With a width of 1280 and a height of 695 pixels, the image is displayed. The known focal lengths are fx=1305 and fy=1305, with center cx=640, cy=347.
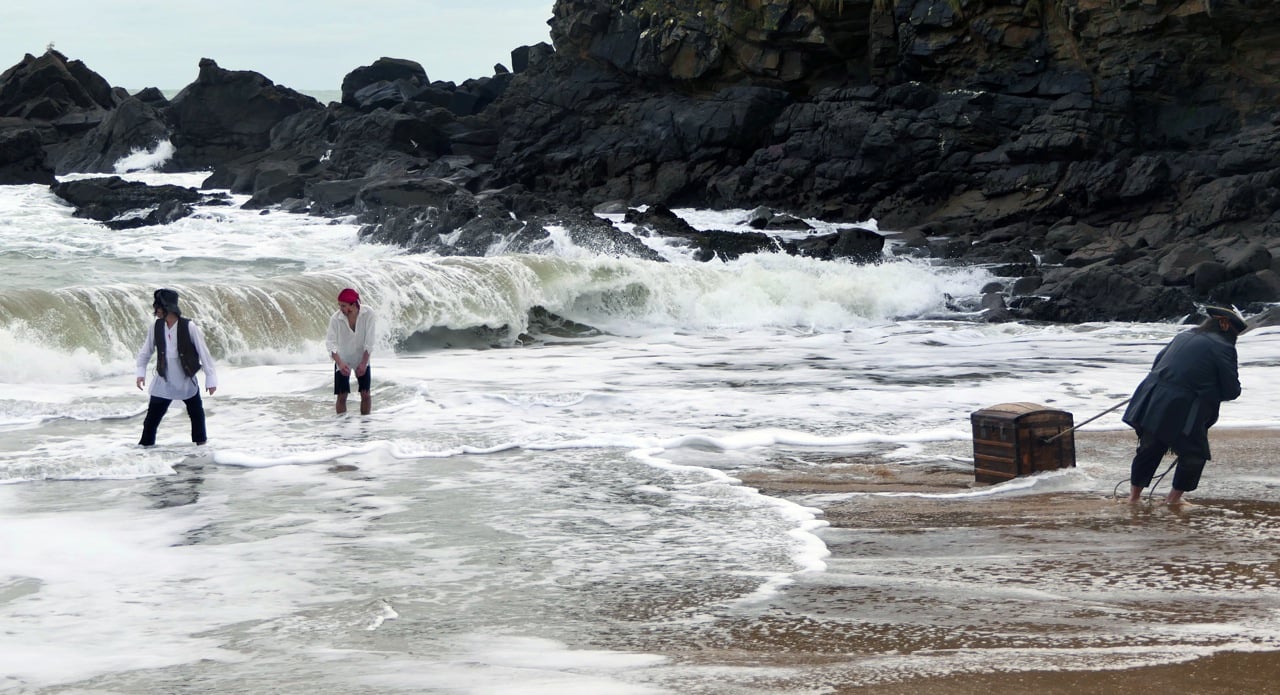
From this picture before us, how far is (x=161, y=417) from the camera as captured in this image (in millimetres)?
10305

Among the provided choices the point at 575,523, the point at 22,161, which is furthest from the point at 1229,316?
the point at 22,161

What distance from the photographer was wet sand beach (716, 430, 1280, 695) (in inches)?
190

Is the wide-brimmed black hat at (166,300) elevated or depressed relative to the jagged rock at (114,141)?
depressed

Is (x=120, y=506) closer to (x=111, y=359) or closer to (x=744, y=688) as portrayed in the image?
(x=744, y=688)

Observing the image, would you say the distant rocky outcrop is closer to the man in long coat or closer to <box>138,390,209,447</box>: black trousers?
the man in long coat

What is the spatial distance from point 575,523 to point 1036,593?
2.96 m

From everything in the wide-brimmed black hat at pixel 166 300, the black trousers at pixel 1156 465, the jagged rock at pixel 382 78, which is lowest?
the black trousers at pixel 1156 465

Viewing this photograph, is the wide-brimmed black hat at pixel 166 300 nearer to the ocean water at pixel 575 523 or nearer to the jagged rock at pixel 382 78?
the ocean water at pixel 575 523

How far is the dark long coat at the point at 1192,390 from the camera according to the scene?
7.70 m

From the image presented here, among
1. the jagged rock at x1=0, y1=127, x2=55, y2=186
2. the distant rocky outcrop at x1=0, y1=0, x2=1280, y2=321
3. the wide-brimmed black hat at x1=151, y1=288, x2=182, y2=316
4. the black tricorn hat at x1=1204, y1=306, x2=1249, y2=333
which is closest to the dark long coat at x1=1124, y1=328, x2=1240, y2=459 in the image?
the black tricorn hat at x1=1204, y1=306, x2=1249, y2=333

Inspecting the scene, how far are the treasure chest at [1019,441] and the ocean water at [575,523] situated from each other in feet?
0.42

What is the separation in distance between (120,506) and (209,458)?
1.63 m

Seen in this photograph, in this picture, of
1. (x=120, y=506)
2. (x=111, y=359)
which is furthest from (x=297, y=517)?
(x=111, y=359)

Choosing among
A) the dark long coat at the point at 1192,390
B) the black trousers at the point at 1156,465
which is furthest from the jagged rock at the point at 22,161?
the dark long coat at the point at 1192,390
